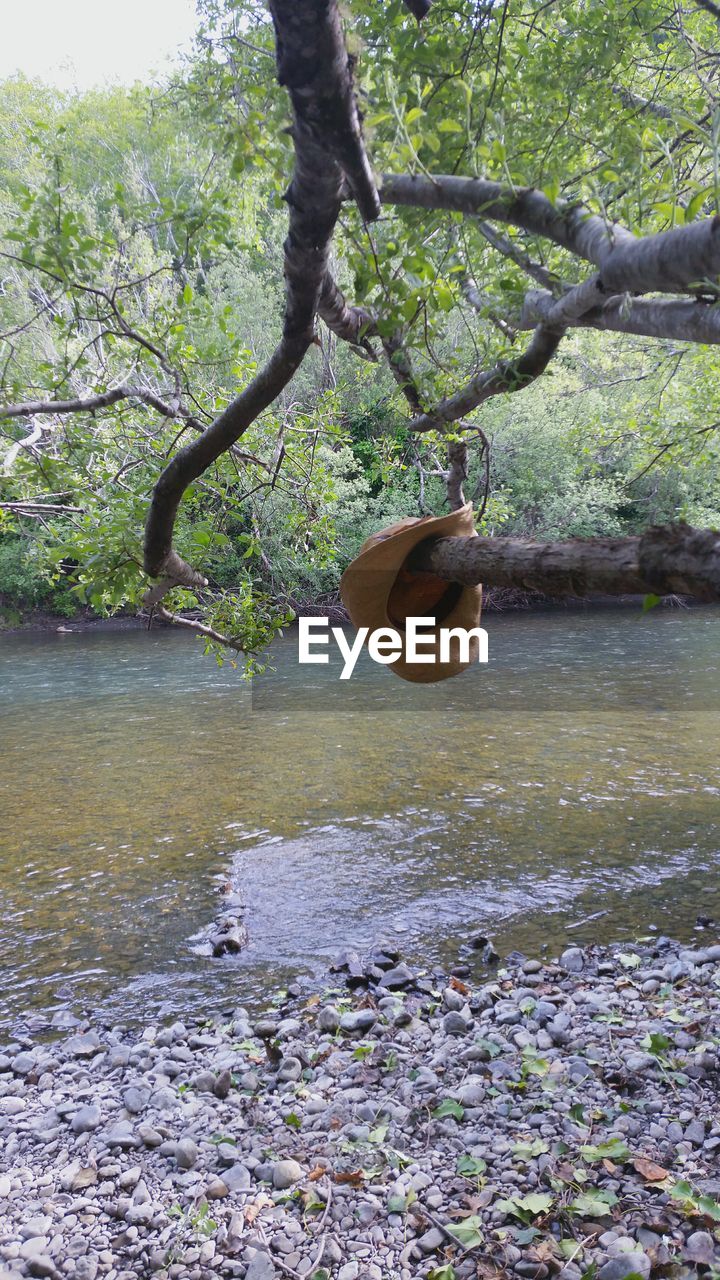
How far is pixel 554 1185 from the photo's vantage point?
2.84 meters

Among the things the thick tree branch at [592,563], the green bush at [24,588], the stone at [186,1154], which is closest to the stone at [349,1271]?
the stone at [186,1154]

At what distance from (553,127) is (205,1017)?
5.08 metres

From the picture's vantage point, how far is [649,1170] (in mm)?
2855

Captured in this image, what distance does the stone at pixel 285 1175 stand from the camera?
9.88ft

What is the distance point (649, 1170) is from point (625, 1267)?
0.47 meters

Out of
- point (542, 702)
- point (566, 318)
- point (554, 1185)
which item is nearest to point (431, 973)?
point (554, 1185)

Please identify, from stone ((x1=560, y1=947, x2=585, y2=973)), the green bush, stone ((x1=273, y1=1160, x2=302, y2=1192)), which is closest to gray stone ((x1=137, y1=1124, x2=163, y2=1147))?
stone ((x1=273, y1=1160, x2=302, y2=1192))

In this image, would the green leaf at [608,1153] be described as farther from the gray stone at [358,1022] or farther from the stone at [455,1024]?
the gray stone at [358,1022]

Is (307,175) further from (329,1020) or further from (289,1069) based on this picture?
(329,1020)

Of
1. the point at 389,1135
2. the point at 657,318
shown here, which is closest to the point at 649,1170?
the point at 389,1135

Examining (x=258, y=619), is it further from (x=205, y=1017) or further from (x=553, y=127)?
(x=553, y=127)

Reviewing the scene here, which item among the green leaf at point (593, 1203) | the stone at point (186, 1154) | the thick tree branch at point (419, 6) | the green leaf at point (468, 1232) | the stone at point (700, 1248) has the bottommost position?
the stone at point (186, 1154)

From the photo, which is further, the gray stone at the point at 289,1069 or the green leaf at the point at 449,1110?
the gray stone at the point at 289,1069

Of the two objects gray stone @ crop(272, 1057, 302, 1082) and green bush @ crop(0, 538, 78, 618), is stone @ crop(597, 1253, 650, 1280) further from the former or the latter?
green bush @ crop(0, 538, 78, 618)
